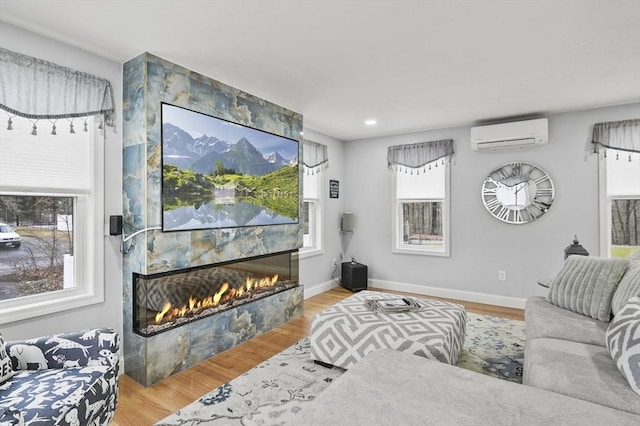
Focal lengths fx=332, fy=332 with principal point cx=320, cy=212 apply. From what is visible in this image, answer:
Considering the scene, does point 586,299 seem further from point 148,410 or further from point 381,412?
point 148,410

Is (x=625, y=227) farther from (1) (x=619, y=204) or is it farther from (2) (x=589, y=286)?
(2) (x=589, y=286)

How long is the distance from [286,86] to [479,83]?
184 cm

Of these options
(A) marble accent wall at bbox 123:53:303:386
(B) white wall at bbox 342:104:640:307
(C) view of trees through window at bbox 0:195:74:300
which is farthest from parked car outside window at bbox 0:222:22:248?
(B) white wall at bbox 342:104:640:307

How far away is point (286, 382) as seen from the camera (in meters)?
2.43

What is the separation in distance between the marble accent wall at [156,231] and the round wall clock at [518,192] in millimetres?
3460

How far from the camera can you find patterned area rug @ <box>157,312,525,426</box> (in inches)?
80.1

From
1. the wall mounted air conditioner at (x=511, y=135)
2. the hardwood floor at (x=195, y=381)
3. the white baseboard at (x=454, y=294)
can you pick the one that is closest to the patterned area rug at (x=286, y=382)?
the hardwood floor at (x=195, y=381)

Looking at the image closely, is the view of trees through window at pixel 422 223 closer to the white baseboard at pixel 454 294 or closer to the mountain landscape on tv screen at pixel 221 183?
the white baseboard at pixel 454 294

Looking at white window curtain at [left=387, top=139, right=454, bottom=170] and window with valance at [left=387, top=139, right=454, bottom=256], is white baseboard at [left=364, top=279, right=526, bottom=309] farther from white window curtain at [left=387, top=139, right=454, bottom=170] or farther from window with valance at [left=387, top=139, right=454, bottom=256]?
white window curtain at [left=387, top=139, right=454, bottom=170]

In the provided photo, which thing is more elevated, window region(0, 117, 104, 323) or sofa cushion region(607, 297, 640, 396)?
window region(0, 117, 104, 323)

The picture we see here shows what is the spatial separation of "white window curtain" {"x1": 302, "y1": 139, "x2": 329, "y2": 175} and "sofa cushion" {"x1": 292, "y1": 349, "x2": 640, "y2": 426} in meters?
3.53

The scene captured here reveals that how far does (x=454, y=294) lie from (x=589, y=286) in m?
2.35

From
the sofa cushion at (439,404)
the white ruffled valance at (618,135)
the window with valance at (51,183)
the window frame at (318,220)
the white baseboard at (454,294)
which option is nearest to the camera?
the sofa cushion at (439,404)

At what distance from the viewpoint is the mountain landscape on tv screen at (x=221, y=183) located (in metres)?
2.66
